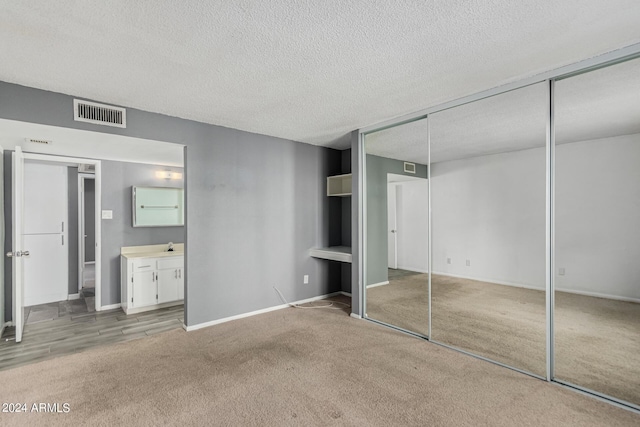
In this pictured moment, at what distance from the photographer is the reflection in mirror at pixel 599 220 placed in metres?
2.51

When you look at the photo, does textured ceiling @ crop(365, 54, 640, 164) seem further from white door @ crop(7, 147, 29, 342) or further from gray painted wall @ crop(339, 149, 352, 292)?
white door @ crop(7, 147, 29, 342)

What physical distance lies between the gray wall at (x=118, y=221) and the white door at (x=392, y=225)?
3.61 m

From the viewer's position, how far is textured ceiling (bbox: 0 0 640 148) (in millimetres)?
1641

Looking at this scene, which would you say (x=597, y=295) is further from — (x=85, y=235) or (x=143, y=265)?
(x=85, y=235)

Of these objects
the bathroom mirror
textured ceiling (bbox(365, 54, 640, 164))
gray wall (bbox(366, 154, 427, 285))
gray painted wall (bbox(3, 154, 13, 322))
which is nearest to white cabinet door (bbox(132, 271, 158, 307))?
the bathroom mirror

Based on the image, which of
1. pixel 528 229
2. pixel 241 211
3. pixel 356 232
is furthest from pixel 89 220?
pixel 528 229

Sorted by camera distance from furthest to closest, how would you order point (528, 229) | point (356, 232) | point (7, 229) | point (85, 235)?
point (85, 235)
point (356, 232)
point (7, 229)
point (528, 229)

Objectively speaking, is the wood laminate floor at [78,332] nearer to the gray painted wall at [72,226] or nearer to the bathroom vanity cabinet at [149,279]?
the bathroom vanity cabinet at [149,279]

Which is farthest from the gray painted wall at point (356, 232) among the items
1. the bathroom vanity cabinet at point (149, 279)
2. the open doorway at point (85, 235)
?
the open doorway at point (85, 235)

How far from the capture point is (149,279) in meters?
4.27

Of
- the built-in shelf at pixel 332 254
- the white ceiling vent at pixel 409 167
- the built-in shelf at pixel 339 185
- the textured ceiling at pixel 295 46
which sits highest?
the textured ceiling at pixel 295 46

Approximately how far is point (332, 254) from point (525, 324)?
7.90 ft

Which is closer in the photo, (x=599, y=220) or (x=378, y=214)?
(x=599, y=220)

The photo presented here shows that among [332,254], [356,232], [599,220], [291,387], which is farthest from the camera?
[332,254]
